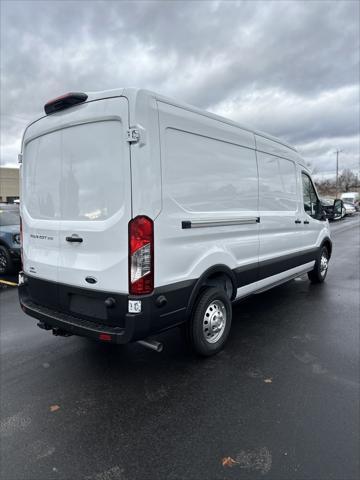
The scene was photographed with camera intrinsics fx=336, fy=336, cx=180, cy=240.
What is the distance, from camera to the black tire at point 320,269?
263 inches

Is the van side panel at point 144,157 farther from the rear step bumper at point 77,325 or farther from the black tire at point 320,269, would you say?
the black tire at point 320,269

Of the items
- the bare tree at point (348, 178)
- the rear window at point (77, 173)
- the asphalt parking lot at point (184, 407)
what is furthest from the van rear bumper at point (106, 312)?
the bare tree at point (348, 178)

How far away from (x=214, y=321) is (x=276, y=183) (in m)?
2.34

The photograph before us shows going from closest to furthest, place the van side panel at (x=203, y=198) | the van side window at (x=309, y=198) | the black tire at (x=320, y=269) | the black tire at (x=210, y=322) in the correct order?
the van side panel at (x=203, y=198) < the black tire at (x=210, y=322) < the van side window at (x=309, y=198) < the black tire at (x=320, y=269)

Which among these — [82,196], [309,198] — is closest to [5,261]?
[82,196]

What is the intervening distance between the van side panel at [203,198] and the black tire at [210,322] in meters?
0.33

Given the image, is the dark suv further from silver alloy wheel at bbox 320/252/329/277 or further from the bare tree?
the bare tree

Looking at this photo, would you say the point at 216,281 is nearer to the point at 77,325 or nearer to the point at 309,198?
the point at 77,325

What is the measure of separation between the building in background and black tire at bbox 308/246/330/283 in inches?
2021

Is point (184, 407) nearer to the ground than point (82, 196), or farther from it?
nearer to the ground

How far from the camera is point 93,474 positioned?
2.19m

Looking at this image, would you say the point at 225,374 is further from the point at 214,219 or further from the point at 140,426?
the point at 214,219

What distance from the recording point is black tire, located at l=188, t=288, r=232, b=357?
11.5 feet

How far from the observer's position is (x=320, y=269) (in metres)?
6.86
